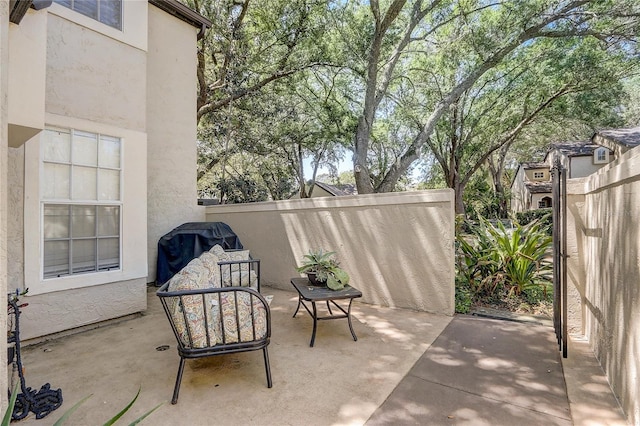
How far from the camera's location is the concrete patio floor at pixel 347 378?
7.36 ft

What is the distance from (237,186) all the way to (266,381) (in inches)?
345

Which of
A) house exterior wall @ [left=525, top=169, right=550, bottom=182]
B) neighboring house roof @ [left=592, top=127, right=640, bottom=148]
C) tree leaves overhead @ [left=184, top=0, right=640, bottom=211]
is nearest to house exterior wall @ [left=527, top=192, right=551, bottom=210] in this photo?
house exterior wall @ [left=525, top=169, right=550, bottom=182]

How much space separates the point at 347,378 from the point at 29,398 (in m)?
2.47

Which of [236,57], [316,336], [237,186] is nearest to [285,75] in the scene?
[236,57]

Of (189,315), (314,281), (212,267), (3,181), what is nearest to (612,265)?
(314,281)

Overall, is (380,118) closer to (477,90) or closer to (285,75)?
(477,90)

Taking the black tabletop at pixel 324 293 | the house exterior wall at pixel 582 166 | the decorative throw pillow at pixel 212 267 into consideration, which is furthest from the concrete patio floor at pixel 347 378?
the house exterior wall at pixel 582 166

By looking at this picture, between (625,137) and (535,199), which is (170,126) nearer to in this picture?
(625,137)

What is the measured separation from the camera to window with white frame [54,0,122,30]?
4055mm

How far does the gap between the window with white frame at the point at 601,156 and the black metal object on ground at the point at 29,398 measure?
24.0 metres

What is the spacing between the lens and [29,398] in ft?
7.71

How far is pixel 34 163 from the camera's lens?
11.8 feet

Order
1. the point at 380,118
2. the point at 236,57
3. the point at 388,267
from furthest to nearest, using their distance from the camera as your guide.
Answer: the point at 380,118 → the point at 236,57 → the point at 388,267

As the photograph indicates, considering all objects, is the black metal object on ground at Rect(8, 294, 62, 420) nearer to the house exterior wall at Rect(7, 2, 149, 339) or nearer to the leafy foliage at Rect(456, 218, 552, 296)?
the house exterior wall at Rect(7, 2, 149, 339)
